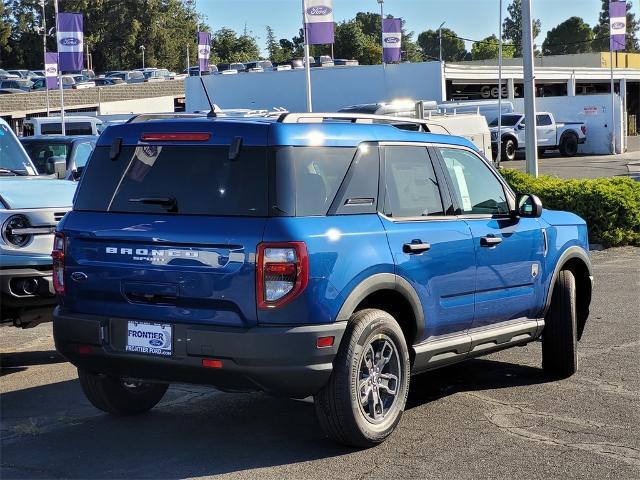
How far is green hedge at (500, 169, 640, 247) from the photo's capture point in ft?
51.6

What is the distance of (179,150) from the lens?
5.71 m

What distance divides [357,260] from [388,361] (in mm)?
738

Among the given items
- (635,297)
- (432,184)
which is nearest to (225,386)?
(432,184)

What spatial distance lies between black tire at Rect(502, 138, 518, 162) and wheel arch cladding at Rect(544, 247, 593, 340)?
29.6 metres

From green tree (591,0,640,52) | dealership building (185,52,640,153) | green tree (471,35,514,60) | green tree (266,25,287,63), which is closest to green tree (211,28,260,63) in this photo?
green tree (266,25,287,63)

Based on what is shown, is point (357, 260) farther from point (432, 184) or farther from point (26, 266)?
point (26, 266)

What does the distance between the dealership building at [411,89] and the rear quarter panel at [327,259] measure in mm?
37505

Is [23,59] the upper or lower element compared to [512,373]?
upper

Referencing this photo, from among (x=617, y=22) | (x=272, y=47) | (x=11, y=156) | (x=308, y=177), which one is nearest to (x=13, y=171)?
(x=11, y=156)

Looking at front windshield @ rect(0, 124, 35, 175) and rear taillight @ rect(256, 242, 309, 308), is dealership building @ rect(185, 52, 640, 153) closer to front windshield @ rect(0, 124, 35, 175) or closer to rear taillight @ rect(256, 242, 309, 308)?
front windshield @ rect(0, 124, 35, 175)

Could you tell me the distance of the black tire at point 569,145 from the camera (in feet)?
132

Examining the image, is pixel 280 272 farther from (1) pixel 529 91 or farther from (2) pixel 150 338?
(1) pixel 529 91

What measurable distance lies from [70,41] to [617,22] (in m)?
19.0

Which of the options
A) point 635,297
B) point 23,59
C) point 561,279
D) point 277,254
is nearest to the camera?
point 277,254
